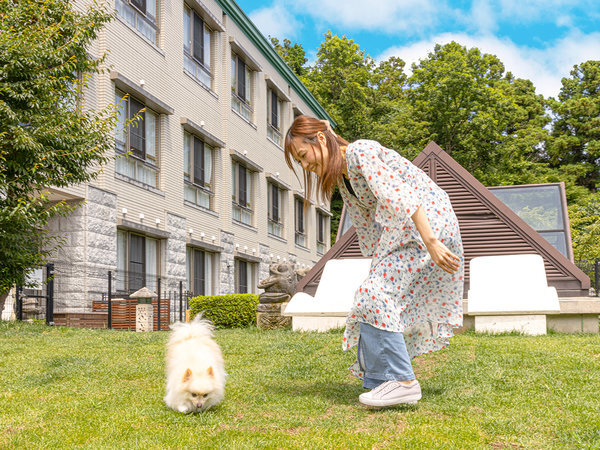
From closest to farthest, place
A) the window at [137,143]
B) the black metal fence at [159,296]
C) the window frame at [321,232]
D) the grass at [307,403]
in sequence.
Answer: the grass at [307,403], the black metal fence at [159,296], the window at [137,143], the window frame at [321,232]

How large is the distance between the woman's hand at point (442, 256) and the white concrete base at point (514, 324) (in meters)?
7.02

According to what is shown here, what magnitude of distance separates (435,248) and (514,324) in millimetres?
7138

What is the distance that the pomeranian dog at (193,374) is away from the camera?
16.7 ft

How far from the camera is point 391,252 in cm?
504

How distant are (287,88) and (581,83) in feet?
106

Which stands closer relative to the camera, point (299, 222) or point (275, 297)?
point (275, 297)

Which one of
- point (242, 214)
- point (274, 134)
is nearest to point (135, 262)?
point (242, 214)

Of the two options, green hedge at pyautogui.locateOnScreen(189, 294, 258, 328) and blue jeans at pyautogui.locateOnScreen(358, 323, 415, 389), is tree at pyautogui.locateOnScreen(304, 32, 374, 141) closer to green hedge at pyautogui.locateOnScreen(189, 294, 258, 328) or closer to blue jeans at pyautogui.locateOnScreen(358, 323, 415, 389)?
green hedge at pyautogui.locateOnScreen(189, 294, 258, 328)

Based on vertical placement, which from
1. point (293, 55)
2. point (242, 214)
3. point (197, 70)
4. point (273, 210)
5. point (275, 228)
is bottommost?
point (275, 228)

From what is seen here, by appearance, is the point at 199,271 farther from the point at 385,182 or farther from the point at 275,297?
the point at 385,182

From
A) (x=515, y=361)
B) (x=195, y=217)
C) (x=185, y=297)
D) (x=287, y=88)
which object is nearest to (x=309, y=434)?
(x=515, y=361)

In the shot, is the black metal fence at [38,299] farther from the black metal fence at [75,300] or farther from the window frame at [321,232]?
the window frame at [321,232]

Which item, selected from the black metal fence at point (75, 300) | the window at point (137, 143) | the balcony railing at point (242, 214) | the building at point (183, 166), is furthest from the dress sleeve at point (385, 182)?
the balcony railing at point (242, 214)

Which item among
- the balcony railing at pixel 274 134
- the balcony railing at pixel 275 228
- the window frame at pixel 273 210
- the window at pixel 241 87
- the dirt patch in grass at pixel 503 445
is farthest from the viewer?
the balcony railing at pixel 274 134
